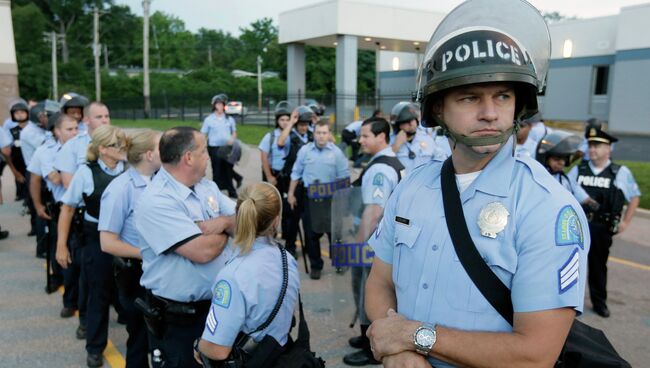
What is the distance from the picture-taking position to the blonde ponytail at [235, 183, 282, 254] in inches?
98.3

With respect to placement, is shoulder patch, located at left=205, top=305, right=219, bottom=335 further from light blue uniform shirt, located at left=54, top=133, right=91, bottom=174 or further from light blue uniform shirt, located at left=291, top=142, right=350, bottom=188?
light blue uniform shirt, located at left=291, top=142, right=350, bottom=188

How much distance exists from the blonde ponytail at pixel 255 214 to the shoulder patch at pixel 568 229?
4.93 ft

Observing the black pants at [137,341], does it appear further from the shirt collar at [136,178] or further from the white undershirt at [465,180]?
the white undershirt at [465,180]

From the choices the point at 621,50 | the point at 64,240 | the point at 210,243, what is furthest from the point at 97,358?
the point at 621,50

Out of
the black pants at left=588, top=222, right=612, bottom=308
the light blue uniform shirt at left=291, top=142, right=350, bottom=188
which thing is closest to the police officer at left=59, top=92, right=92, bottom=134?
the light blue uniform shirt at left=291, top=142, right=350, bottom=188

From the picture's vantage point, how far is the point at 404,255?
162cm

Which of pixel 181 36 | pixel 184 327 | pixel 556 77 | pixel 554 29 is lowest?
pixel 184 327

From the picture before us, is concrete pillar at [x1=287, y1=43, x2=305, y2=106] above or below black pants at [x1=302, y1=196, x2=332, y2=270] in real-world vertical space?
above

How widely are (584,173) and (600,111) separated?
84.1ft

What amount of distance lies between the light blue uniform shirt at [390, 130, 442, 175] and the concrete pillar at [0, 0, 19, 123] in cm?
1454

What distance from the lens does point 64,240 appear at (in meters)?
4.23

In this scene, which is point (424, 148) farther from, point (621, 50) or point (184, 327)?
point (621, 50)

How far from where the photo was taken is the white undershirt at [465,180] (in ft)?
5.08

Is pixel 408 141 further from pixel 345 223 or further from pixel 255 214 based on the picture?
pixel 255 214
